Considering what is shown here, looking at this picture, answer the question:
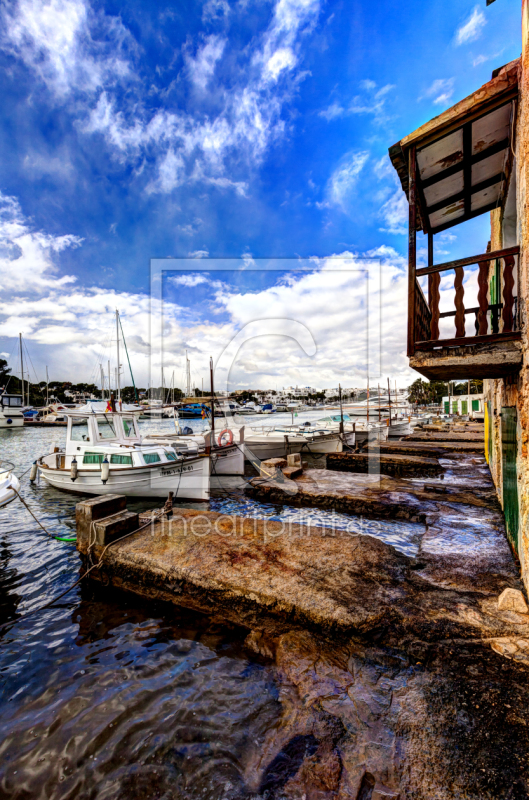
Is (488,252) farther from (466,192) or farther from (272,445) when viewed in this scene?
(272,445)

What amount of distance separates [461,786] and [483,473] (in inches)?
415

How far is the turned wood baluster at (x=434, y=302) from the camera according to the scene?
14.7 feet

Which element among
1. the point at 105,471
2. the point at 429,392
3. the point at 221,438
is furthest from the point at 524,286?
the point at 429,392

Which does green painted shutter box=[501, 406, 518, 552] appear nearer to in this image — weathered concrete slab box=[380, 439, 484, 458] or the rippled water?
the rippled water

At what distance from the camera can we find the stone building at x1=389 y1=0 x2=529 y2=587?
3730mm

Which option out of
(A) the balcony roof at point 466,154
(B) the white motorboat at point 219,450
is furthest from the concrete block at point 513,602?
(B) the white motorboat at point 219,450

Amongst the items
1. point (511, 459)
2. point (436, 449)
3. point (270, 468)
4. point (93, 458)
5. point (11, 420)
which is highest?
point (511, 459)

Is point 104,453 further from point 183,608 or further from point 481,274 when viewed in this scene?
point 481,274

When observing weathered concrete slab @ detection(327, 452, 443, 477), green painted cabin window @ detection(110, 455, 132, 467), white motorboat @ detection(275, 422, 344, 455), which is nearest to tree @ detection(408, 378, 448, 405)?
white motorboat @ detection(275, 422, 344, 455)

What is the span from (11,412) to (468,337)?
58.4 m

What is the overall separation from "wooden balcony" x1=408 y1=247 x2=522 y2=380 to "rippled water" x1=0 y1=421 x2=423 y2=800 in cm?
413

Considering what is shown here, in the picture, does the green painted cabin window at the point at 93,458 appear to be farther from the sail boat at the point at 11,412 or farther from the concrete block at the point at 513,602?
the sail boat at the point at 11,412

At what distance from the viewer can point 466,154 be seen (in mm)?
4949

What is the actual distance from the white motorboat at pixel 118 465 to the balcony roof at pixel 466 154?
991cm
